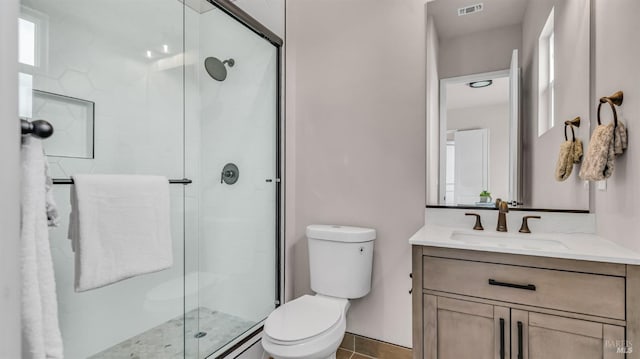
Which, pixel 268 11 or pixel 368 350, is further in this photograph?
pixel 268 11

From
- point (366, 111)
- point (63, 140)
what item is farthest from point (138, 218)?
point (366, 111)

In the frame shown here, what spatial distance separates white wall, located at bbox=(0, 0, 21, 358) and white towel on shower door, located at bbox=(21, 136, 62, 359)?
13cm

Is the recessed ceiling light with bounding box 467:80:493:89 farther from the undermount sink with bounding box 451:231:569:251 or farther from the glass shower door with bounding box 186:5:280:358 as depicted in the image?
the glass shower door with bounding box 186:5:280:358

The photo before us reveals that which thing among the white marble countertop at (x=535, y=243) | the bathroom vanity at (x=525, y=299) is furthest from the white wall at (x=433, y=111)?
the bathroom vanity at (x=525, y=299)

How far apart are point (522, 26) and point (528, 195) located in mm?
863

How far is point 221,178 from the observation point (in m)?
1.90

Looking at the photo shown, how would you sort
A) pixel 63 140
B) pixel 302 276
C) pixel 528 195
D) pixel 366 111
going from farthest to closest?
pixel 302 276
pixel 366 111
pixel 528 195
pixel 63 140

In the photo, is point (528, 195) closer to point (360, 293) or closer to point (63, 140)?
point (360, 293)

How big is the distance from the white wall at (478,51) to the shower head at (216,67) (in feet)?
4.01

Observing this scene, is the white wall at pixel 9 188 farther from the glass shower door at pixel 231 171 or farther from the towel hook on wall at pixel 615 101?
the towel hook on wall at pixel 615 101

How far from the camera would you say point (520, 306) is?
117 cm

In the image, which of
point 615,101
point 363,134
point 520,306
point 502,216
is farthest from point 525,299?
point 363,134

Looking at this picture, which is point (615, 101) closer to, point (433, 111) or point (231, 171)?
point (433, 111)

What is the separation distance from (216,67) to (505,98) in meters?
1.57
